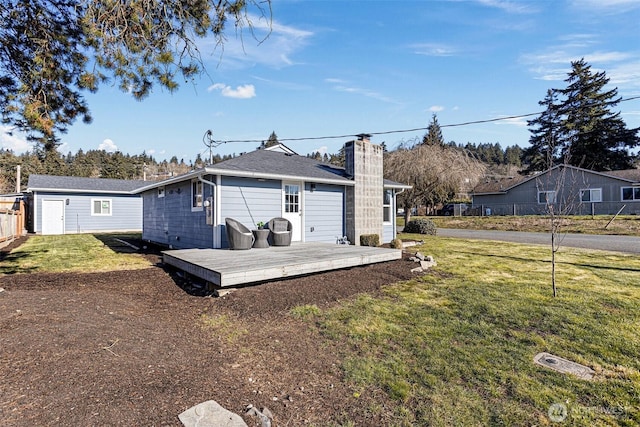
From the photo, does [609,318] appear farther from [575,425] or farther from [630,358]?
[575,425]

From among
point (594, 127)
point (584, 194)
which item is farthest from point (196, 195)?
point (594, 127)

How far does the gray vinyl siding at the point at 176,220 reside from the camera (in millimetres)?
9687

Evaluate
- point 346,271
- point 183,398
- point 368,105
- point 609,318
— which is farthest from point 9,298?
point 368,105

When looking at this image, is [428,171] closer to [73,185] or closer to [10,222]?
[10,222]

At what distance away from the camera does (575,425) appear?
2.30 m

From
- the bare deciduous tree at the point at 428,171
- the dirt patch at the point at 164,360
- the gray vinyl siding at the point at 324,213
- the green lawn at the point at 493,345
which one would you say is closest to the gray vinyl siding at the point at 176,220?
the gray vinyl siding at the point at 324,213

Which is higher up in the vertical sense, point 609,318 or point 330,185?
point 330,185

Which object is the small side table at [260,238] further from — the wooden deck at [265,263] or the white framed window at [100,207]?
→ the white framed window at [100,207]

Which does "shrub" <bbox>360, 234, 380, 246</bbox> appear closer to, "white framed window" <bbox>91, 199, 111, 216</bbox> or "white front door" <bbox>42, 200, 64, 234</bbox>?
"white framed window" <bbox>91, 199, 111, 216</bbox>

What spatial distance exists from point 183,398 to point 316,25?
10773mm

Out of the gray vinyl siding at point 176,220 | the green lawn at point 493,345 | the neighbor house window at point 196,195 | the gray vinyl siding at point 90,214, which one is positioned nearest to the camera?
the green lawn at point 493,345

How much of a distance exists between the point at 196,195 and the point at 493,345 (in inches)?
345

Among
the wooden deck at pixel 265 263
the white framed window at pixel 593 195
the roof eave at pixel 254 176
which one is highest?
the white framed window at pixel 593 195

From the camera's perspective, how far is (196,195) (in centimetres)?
1002
